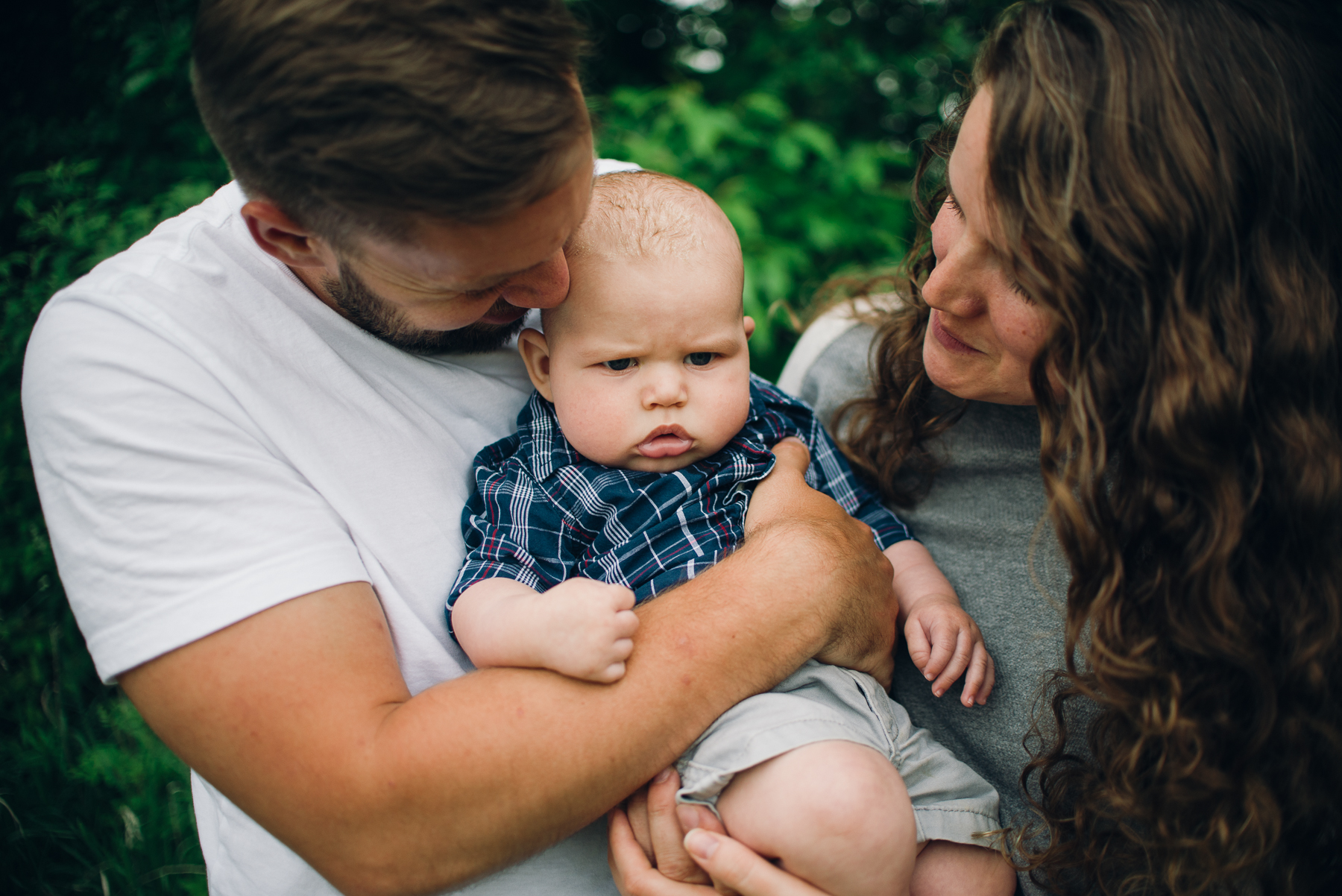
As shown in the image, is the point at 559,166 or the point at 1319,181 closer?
the point at 1319,181

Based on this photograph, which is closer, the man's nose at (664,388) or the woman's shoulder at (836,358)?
the man's nose at (664,388)

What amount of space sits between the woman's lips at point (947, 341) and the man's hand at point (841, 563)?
403mm

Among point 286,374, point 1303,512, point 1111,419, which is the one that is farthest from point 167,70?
point 1303,512

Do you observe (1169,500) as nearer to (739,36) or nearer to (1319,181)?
(1319,181)

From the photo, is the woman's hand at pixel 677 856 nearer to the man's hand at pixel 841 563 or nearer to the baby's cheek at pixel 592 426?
the man's hand at pixel 841 563

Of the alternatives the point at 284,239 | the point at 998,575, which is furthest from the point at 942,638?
the point at 284,239

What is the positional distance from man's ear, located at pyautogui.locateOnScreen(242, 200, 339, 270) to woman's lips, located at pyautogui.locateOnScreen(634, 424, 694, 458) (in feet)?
2.15

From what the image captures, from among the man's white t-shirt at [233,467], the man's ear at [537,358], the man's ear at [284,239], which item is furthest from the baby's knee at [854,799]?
the man's ear at [284,239]

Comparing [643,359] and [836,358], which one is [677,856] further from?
[836,358]

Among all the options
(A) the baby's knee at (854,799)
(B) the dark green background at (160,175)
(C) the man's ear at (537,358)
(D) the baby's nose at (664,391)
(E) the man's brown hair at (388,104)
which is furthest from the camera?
(B) the dark green background at (160,175)

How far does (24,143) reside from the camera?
124 inches

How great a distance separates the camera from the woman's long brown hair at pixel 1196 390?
3.71 feet

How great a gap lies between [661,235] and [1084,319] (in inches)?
31.4

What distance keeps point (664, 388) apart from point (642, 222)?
349 millimetres
